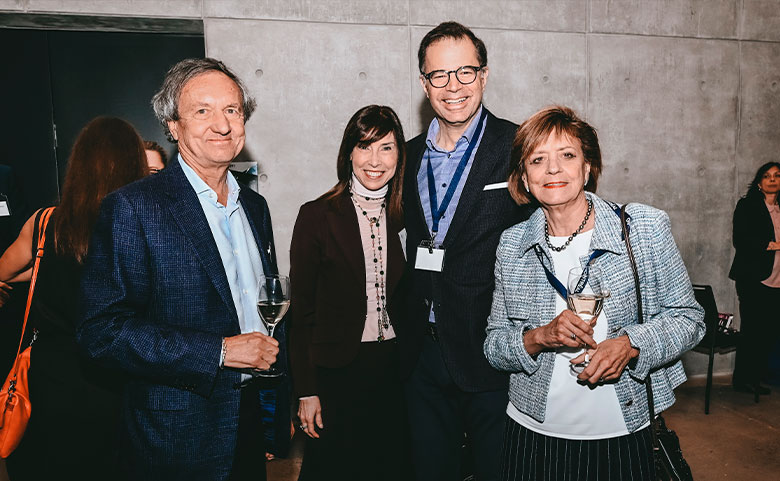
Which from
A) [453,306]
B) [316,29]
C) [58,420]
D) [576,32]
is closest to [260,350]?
[453,306]

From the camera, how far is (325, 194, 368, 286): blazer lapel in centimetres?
226

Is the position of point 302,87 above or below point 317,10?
below

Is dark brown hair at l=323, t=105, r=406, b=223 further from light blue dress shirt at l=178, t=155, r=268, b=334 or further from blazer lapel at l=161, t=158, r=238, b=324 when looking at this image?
blazer lapel at l=161, t=158, r=238, b=324

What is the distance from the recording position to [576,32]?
450cm

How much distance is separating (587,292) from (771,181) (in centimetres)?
423

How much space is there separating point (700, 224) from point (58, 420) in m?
5.06

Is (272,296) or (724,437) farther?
(724,437)

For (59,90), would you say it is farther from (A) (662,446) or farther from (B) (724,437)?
(B) (724,437)

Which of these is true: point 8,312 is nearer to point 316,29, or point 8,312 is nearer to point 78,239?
point 78,239

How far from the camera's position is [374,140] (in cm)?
231

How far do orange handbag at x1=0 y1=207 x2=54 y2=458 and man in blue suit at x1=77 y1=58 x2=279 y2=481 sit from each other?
0.91m

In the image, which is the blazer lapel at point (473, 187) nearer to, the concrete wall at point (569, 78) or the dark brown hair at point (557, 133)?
the dark brown hair at point (557, 133)

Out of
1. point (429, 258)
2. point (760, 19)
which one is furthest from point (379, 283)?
point (760, 19)

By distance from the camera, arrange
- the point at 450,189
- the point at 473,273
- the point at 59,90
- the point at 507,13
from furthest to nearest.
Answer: the point at 507,13, the point at 59,90, the point at 450,189, the point at 473,273
